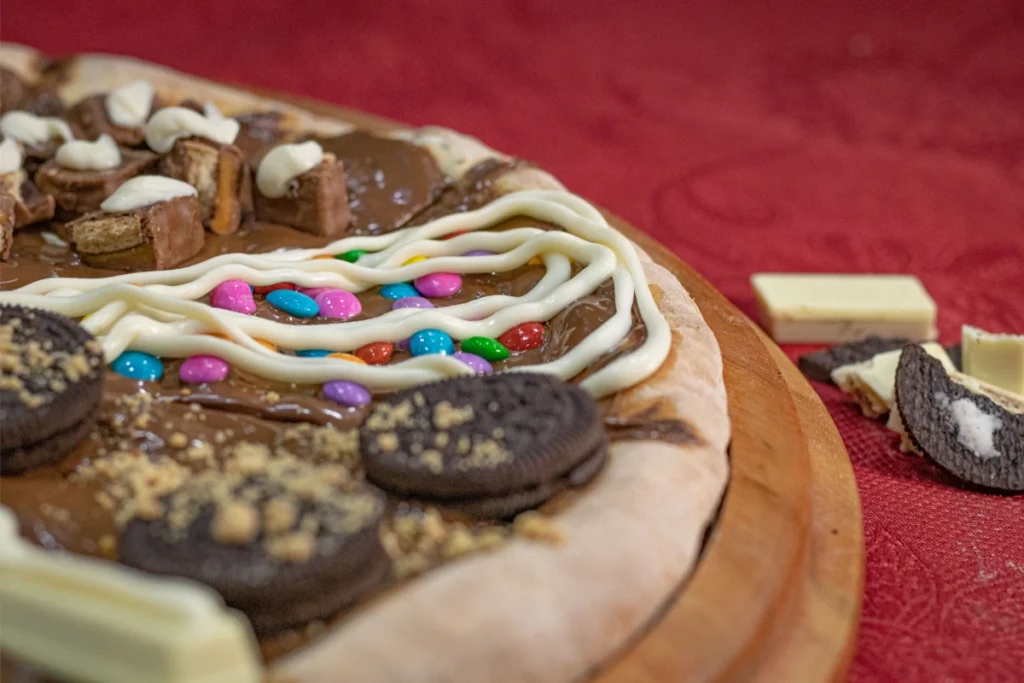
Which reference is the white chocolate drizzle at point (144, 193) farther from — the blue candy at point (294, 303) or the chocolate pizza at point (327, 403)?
the blue candy at point (294, 303)

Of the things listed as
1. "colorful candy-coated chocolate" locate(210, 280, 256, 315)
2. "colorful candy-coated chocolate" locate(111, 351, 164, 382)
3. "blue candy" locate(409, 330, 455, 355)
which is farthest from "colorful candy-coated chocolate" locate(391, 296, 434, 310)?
"colorful candy-coated chocolate" locate(111, 351, 164, 382)

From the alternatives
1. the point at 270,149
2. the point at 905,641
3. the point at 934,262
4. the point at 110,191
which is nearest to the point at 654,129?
the point at 934,262

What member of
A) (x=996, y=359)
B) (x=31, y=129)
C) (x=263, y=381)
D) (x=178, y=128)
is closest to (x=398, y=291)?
(x=263, y=381)

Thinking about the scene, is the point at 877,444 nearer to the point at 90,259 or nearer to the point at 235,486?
the point at 235,486

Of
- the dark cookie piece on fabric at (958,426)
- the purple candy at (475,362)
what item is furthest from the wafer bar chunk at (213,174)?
the dark cookie piece on fabric at (958,426)

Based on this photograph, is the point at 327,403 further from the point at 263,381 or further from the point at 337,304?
the point at 337,304

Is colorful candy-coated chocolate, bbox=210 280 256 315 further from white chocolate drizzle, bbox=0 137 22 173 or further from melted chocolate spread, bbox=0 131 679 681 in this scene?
white chocolate drizzle, bbox=0 137 22 173
